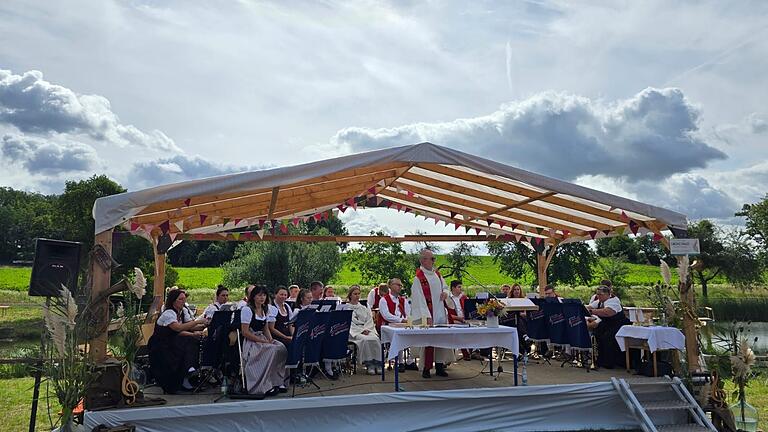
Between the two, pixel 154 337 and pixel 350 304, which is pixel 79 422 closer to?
pixel 154 337

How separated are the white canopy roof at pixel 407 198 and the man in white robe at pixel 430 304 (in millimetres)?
1254

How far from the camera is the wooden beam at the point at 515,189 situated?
717 centimetres

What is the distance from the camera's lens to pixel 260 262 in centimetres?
2159

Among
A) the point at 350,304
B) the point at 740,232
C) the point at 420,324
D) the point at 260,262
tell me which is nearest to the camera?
the point at 420,324

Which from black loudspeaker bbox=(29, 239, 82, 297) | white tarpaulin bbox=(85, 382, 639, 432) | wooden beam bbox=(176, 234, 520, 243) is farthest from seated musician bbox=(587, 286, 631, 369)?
black loudspeaker bbox=(29, 239, 82, 297)

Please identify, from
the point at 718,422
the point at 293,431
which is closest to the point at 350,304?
the point at 293,431

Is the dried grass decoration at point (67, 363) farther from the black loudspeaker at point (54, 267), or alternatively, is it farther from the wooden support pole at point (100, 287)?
the black loudspeaker at point (54, 267)

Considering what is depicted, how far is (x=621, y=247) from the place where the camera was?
124 ft

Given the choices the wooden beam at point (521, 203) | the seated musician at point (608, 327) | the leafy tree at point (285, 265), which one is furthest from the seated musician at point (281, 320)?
the leafy tree at point (285, 265)

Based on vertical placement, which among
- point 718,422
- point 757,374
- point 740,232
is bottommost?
point 718,422

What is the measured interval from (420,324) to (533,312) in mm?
2768

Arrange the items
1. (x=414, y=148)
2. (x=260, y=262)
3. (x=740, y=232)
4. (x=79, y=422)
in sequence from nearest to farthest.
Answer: (x=79, y=422) → (x=414, y=148) → (x=260, y=262) → (x=740, y=232)

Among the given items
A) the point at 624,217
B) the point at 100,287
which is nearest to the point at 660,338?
the point at 624,217

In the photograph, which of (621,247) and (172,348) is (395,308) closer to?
(172,348)
